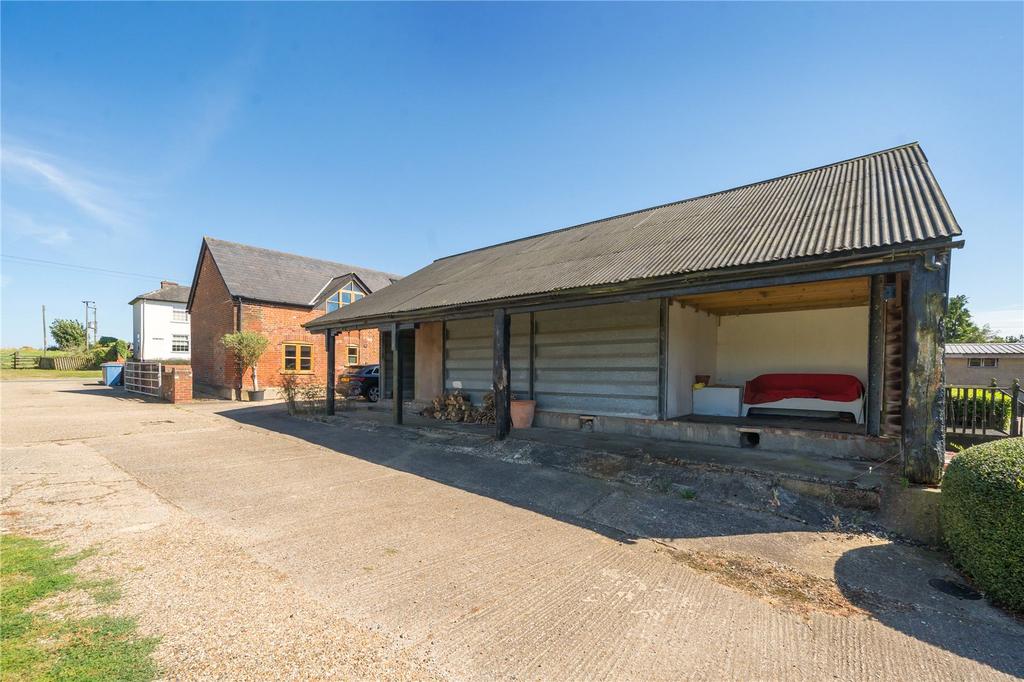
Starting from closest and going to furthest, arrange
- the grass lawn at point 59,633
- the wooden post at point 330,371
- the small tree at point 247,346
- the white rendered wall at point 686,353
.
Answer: the grass lawn at point 59,633, the white rendered wall at point 686,353, the wooden post at point 330,371, the small tree at point 247,346

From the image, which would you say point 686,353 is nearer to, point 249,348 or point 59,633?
point 59,633

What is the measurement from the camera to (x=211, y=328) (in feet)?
A: 70.2

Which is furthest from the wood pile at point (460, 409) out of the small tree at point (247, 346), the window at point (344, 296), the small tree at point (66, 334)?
the small tree at point (66, 334)

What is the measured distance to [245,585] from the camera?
338 cm

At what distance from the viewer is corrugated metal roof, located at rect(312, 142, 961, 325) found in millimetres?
5543

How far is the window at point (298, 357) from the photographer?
2047 cm

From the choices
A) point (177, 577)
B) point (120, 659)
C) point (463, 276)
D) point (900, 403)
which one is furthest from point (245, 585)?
point (463, 276)

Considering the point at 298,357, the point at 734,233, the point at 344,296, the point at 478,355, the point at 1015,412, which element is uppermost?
the point at 344,296

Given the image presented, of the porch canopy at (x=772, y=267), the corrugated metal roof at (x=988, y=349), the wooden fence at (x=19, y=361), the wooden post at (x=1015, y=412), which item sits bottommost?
the wooden fence at (x=19, y=361)

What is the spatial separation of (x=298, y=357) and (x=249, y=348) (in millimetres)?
2696

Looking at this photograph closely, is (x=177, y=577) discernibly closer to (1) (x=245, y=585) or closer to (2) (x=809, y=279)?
(1) (x=245, y=585)

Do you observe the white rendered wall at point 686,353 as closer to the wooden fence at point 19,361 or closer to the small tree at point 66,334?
the wooden fence at point 19,361

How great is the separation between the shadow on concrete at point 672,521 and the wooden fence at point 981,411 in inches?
212

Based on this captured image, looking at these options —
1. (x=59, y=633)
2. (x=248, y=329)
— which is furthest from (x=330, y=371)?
(x=59, y=633)
